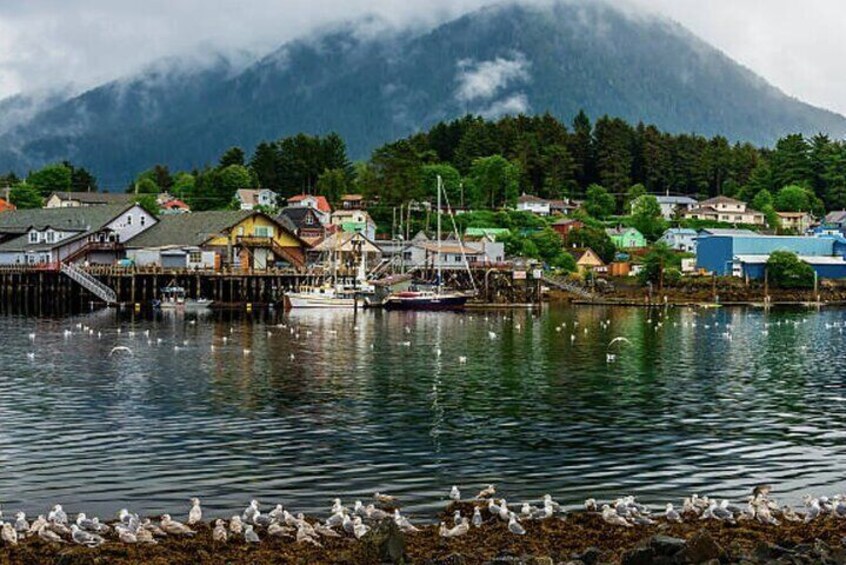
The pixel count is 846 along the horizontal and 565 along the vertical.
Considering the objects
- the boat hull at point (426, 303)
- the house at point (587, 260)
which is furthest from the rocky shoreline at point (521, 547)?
the house at point (587, 260)

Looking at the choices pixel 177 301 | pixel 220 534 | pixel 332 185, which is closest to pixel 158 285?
pixel 177 301

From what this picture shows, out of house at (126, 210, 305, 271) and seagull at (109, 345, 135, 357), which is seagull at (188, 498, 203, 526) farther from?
house at (126, 210, 305, 271)

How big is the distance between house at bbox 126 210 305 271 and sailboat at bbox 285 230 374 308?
340 inches

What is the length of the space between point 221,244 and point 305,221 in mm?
27726

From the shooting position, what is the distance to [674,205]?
172m

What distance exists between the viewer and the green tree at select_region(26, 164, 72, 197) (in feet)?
600

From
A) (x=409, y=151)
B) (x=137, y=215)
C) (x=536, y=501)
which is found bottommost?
(x=536, y=501)

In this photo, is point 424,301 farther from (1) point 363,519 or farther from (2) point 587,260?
(1) point 363,519

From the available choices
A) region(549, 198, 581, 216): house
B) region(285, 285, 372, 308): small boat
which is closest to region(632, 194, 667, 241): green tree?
region(549, 198, 581, 216): house

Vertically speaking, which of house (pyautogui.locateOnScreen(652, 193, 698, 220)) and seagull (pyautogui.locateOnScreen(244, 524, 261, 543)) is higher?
house (pyautogui.locateOnScreen(652, 193, 698, 220))

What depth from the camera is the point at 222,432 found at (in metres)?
31.0

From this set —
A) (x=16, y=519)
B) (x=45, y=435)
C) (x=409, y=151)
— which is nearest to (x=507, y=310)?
(x=409, y=151)

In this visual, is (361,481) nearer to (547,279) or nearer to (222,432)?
(222,432)

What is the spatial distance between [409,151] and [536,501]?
13426 cm
